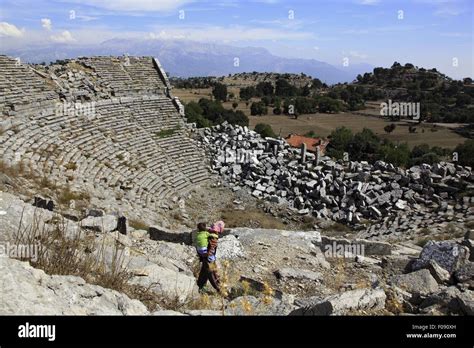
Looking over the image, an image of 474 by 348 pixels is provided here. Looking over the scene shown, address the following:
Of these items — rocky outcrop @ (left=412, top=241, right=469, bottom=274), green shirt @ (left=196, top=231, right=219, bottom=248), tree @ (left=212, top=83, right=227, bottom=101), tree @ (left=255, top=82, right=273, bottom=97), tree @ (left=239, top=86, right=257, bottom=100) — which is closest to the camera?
green shirt @ (left=196, top=231, right=219, bottom=248)

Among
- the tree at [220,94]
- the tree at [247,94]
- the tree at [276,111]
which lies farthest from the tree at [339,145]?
the tree at [247,94]

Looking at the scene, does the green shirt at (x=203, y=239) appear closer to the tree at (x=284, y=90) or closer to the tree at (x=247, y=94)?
the tree at (x=247, y=94)

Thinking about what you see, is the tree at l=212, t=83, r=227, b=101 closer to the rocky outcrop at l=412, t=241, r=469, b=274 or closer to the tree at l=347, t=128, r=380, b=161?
the tree at l=347, t=128, r=380, b=161

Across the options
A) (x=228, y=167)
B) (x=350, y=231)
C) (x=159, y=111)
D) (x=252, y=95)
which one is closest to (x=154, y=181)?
(x=228, y=167)

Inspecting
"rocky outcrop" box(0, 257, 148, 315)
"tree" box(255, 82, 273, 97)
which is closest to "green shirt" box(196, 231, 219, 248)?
"rocky outcrop" box(0, 257, 148, 315)

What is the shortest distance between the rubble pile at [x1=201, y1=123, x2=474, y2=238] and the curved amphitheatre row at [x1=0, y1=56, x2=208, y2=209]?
6.61 feet

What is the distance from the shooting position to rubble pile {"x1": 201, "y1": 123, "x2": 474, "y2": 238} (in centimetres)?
1546

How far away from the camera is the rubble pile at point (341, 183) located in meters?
15.5

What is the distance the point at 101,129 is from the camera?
17.5m

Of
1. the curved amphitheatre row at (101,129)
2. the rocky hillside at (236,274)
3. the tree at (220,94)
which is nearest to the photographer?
the rocky hillside at (236,274)

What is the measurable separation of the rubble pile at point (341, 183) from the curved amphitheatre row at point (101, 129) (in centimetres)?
202

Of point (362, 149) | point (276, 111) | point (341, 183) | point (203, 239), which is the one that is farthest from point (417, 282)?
point (276, 111)
